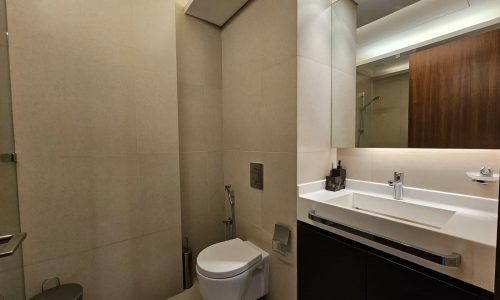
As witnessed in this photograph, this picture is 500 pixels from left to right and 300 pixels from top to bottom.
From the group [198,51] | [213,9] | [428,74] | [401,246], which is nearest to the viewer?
[401,246]

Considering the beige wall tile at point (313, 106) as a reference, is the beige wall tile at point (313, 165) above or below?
below

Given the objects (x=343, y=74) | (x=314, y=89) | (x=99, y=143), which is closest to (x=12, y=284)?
(x=99, y=143)

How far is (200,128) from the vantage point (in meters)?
1.81

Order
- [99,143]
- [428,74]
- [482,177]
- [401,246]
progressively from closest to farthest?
[401,246], [482,177], [428,74], [99,143]

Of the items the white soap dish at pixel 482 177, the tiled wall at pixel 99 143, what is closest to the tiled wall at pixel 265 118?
the tiled wall at pixel 99 143

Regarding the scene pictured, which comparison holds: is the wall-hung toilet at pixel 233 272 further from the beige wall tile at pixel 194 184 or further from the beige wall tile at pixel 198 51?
the beige wall tile at pixel 198 51

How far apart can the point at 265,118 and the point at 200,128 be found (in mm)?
642

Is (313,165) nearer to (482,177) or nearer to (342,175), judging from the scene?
(342,175)

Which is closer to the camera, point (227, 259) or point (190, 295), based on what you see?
point (227, 259)

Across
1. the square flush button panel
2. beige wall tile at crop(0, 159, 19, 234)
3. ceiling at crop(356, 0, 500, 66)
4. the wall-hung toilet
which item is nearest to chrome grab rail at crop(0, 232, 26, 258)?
beige wall tile at crop(0, 159, 19, 234)

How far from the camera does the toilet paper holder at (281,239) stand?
1.30 meters

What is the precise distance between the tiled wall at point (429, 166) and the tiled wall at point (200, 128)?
3.67ft

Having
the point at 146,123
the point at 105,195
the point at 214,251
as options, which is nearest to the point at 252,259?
the point at 214,251

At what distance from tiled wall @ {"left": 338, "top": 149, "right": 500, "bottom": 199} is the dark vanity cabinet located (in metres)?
0.53
